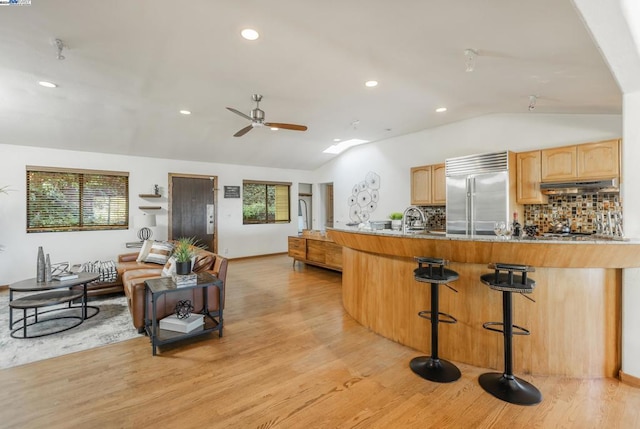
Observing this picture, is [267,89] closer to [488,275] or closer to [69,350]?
[488,275]

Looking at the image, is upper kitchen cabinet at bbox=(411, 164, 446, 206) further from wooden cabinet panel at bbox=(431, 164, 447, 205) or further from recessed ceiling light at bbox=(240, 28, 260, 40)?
recessed ceiling light at bbox=(240, 28, 260, 40)

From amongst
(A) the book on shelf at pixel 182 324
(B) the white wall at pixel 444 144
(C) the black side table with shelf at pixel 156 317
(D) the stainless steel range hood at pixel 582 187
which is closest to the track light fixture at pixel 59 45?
(C) the black side table with shelf at pixel 156 317

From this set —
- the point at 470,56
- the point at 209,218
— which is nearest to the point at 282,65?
the point at 470,56

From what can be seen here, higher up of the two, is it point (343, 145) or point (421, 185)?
point (343, 145)

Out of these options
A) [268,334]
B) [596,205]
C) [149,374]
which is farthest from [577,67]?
[149,374]

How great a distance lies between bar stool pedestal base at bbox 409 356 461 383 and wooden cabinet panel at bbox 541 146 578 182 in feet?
11.2

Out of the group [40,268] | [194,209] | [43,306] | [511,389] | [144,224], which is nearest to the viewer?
[511,389]

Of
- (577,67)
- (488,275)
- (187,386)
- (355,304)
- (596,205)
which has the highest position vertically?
(577,67)

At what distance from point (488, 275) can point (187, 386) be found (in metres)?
2.52

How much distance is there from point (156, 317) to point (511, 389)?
3.14 metres

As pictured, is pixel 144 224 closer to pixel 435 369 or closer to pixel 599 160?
pixel 435 369

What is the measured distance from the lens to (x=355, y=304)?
3.50 m

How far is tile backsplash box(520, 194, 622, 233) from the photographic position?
4082 mm

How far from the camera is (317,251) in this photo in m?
6.04
